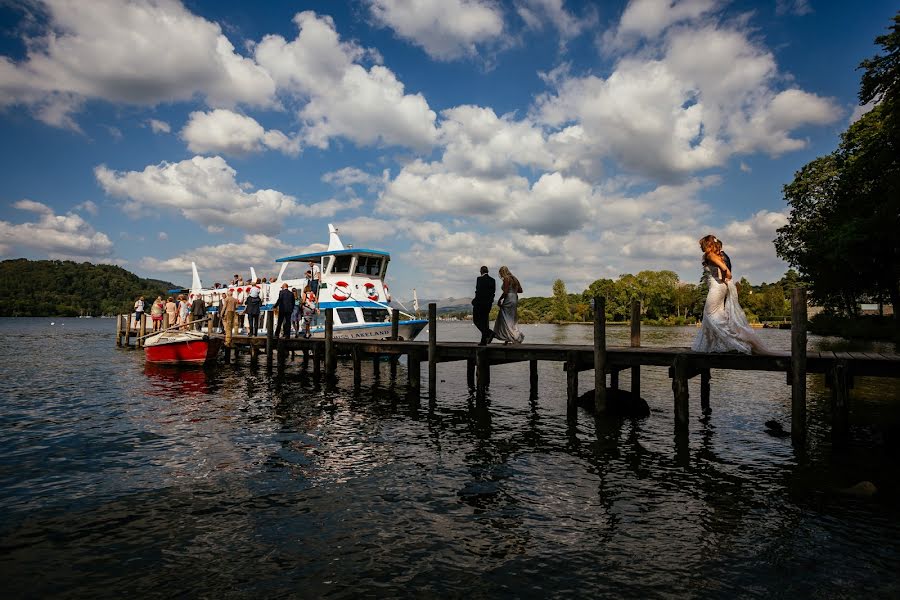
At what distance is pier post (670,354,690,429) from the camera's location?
39.4 feet

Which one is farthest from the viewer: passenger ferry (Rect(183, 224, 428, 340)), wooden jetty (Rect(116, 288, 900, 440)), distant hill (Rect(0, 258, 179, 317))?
distant hill (Rect(0, 258, 179, 317))

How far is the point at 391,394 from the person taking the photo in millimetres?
19172

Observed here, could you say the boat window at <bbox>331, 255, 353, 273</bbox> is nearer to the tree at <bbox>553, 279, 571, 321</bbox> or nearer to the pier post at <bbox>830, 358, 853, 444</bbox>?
the pier post at <bbox>830, 358, 853, 444</bbox>

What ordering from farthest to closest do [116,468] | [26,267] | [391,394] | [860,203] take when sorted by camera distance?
[26,267]
[860,203]
[391,394]
[116,468]

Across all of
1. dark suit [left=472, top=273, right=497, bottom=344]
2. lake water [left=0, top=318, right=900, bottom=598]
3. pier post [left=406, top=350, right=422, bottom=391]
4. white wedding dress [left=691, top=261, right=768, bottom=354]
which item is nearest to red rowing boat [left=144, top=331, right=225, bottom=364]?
lake water [left=0, top=318, right=900, bottom=598]

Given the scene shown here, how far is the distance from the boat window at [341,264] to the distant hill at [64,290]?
467ft

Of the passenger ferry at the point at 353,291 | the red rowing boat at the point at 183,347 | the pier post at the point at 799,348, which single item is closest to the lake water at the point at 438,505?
the pier post at the point at 799,348

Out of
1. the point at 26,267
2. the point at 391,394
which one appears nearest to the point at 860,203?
the point at 391,394

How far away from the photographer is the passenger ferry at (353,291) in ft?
92.1

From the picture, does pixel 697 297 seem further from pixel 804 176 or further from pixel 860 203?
pixel 860 203

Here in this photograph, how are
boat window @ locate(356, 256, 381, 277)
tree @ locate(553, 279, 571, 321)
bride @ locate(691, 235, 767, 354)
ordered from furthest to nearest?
1. tree @ locate(553, 279, 571, 321)
2. boat window @ locate(356, 256, 381, 277)
3. bride @ locate(691, 235, 767, 354)

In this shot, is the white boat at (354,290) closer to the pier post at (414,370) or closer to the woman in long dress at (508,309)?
the pier post at (414,370)

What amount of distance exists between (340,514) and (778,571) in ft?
18.1

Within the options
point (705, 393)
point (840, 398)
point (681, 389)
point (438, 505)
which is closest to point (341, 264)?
point (705, 393)
